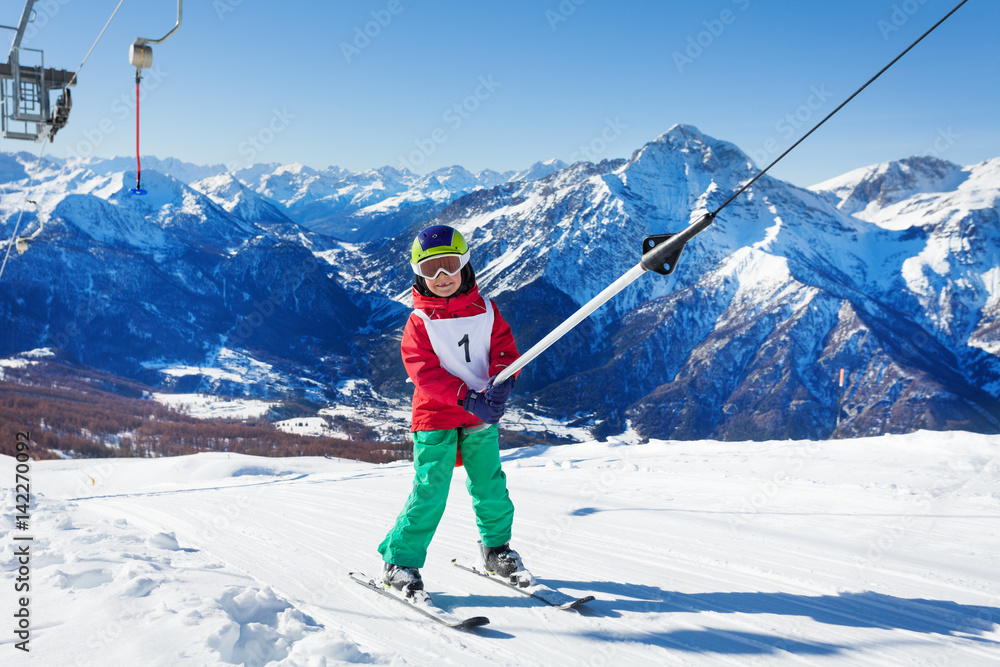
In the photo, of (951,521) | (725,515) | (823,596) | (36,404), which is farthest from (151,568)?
(36,404)

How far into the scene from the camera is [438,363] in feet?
15.4

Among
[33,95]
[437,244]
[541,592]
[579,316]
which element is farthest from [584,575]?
[33,95]

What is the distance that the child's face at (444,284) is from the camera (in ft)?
15.3

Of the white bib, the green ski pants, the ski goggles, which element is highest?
the ski goggles

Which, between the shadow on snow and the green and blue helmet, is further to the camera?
the green and blue helmet

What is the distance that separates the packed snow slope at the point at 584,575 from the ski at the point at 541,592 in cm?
9

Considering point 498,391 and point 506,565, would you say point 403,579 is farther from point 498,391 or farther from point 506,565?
point 498,391

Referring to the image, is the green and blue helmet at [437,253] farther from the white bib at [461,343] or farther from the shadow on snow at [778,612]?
the shadow on snow at [778,612]

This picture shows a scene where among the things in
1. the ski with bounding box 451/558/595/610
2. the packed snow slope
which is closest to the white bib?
the ski with bounding box 451/558/595/610

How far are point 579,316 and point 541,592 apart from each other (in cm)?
215

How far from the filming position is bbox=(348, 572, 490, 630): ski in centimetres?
388

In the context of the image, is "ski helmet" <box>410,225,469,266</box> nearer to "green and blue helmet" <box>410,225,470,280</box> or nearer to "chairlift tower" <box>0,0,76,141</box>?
"green and blue helmet" <box>410,225,470,280</box>

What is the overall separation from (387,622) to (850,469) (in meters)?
7.75

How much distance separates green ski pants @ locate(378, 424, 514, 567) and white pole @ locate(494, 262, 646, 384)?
2.03 ft
